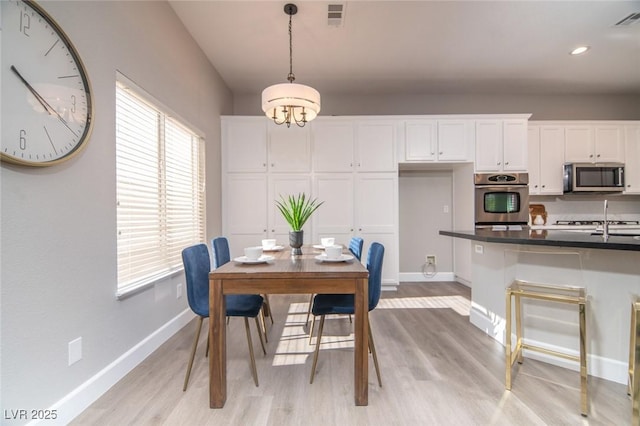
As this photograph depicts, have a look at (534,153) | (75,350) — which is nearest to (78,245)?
(75,350)

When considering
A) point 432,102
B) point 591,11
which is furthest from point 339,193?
point 591,11

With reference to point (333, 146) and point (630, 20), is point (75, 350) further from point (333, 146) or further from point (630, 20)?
point (630, 20)

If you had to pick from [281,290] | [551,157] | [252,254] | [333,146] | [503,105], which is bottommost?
[281,290]

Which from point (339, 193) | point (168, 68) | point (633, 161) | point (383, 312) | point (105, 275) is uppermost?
point (168, 68)

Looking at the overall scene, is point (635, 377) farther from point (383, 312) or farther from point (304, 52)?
point (304, 52)

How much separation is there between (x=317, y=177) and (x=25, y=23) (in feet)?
→ 9.76

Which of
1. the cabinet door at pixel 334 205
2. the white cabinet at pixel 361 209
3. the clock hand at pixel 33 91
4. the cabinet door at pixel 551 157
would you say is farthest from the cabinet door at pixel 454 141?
the clock hand at pixel 33 91

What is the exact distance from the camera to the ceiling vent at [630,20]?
8.70 feet

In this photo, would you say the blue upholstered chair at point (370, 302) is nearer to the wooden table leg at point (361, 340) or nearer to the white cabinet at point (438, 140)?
the wooden table leg at point (361, 340)

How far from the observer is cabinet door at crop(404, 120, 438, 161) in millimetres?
3961

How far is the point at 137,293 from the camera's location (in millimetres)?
2082

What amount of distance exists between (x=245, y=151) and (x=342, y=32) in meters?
1.90

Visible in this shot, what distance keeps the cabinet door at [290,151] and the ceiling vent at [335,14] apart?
1400 millimetres

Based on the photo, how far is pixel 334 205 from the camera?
3943 mm
